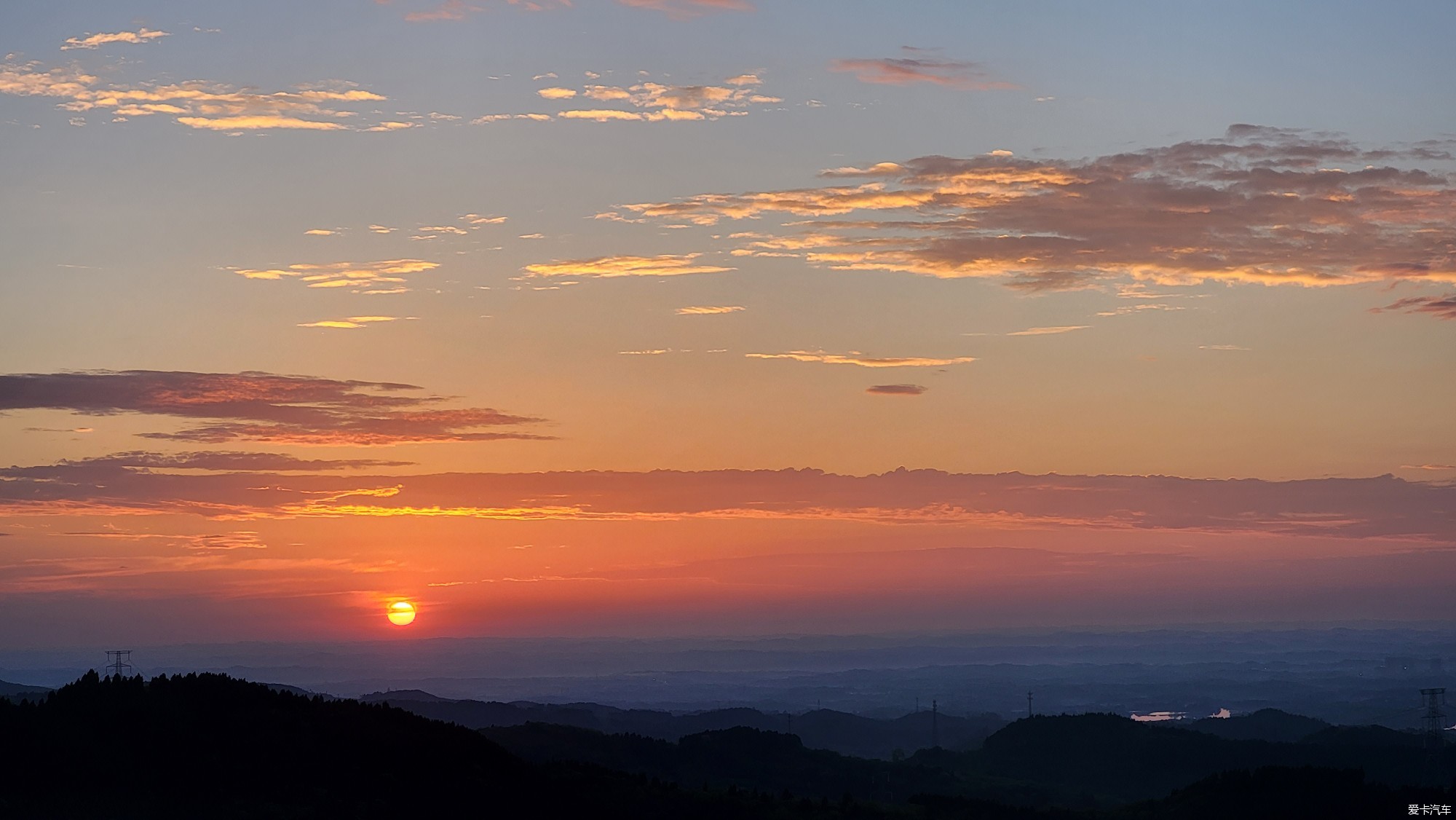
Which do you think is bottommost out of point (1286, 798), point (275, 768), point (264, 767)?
point (1286, 798)

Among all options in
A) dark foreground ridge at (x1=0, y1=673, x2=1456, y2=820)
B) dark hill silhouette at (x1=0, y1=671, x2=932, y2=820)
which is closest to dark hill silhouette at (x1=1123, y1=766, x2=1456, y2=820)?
dark foreground ridge at (x1=0, y1=673, x2=1456, y2=820)

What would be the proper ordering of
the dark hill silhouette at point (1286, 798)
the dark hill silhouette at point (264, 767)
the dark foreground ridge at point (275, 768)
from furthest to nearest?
the dark hill silhouette at point (1286, 798), the dark foreground ridge at point (275, 768), the dark hill silhouette at point (264, 767)

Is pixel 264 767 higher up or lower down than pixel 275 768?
higher up

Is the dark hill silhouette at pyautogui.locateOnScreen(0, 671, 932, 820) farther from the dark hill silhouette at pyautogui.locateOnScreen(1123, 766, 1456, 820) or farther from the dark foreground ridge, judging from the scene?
the dark hill silhouette at pyautogui.locateOnScreen(1123, 766, 1456, 820)

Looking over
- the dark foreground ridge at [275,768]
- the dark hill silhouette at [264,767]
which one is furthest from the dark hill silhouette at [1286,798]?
the dark hill silhouette at [264,767]

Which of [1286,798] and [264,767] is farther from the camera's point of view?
[1286,798]

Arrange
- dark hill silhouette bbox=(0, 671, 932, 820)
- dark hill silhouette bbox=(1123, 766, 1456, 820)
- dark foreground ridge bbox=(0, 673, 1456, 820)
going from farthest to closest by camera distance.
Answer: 1. dark hill silhouette bbox=(1123, 766, 1456, 820)
2. dark foreground ridge bbox=(0, 673, 1456, 820)
3. dark hill silhouette bbox=(0, 671, 932, 820)

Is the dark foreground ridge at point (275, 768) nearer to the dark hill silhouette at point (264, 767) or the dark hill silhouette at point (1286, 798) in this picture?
the dark hill silhouette at point (264, 767)

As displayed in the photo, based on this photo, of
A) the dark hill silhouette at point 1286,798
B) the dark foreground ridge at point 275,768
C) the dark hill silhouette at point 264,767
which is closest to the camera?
the dark hill silhouette at point 264,767

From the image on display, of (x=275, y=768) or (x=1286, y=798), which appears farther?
(x=1286, y=798)

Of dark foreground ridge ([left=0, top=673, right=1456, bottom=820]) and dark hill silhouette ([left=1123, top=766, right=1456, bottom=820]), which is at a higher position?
dark foreground ridge ([left=0, top=673, right=1456, bottom=820])

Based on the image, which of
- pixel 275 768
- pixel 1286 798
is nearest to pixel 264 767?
pixel 275 768

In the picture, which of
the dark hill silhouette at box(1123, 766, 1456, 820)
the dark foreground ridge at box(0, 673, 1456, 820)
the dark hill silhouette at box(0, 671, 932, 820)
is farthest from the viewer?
the dark hill silhouette at box(1123, 766, 1456, 820)

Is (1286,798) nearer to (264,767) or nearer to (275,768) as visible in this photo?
(275,768)
